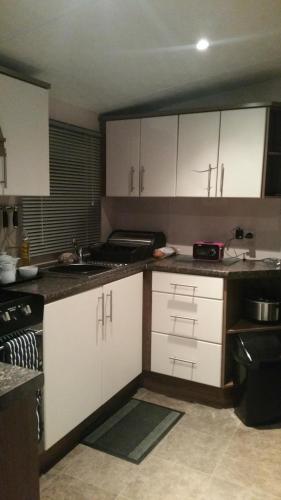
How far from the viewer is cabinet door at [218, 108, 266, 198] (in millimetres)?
2662

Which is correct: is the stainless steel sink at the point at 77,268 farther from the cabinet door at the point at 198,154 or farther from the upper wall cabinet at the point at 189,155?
the cabinet door at the point at 198,154

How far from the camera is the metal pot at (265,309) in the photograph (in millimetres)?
2672

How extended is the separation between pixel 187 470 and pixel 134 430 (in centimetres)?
44

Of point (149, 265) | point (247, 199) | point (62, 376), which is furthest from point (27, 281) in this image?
point (247, 199)

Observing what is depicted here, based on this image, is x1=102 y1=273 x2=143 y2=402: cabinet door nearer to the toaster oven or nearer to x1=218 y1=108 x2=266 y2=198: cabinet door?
the toaster oven

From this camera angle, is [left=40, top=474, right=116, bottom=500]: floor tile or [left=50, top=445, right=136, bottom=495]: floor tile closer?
[left=40, top=474, right=116, bottom=500]: floor tile

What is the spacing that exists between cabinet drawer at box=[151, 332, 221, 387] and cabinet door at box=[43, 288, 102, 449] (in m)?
0.62

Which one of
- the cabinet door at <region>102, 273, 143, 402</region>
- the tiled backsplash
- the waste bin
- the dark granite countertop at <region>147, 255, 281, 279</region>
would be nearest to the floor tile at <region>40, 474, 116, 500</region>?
the cabinet door at <region>102, 273, 143, 402</region>

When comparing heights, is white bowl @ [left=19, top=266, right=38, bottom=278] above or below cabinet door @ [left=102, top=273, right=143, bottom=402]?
above

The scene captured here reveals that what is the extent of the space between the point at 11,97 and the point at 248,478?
2.32 metres

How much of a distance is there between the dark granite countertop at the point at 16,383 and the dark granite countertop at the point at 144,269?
83 centimetres

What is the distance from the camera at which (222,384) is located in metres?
2.62

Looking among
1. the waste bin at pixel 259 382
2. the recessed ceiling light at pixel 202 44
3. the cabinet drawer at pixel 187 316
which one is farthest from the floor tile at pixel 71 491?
the recessed ceiling light at pixel 202 44

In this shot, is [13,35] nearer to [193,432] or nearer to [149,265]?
[149,265]
